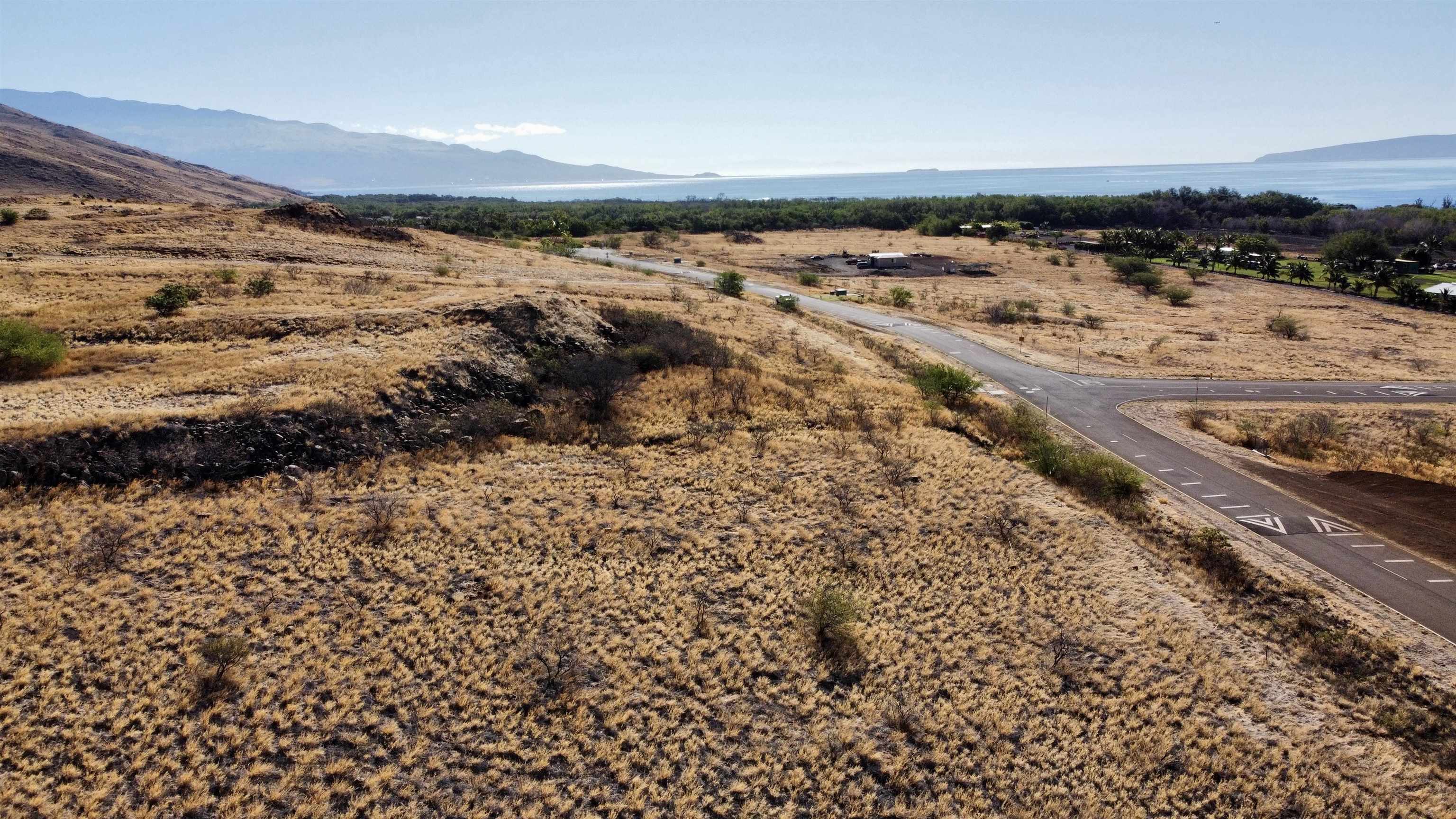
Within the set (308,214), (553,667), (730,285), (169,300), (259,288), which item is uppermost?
(308,214)

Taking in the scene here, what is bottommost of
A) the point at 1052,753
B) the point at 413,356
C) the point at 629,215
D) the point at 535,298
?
the point at 1052,753

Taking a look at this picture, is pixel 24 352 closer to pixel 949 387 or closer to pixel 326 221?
pixel 949 387

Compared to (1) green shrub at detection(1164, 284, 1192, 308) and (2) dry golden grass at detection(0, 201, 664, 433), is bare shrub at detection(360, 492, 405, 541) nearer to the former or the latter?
(2) dry golden grass at detection(0, 201, 664, 433)

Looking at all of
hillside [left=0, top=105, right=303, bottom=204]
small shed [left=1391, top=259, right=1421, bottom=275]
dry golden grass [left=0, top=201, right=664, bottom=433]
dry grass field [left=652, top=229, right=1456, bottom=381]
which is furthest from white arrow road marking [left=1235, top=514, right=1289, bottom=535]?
hillside [left=0, top=105, right=303, bottom=204]

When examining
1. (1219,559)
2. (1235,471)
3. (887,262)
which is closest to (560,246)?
(887,262)

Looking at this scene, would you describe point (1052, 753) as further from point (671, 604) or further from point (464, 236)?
point (464, 236)

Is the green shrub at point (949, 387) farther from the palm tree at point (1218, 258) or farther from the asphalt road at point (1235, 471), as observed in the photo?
the palm tree at point (1218, 258)

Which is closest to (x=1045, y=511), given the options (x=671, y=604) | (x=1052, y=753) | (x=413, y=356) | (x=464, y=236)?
(x=1052, y=753)
